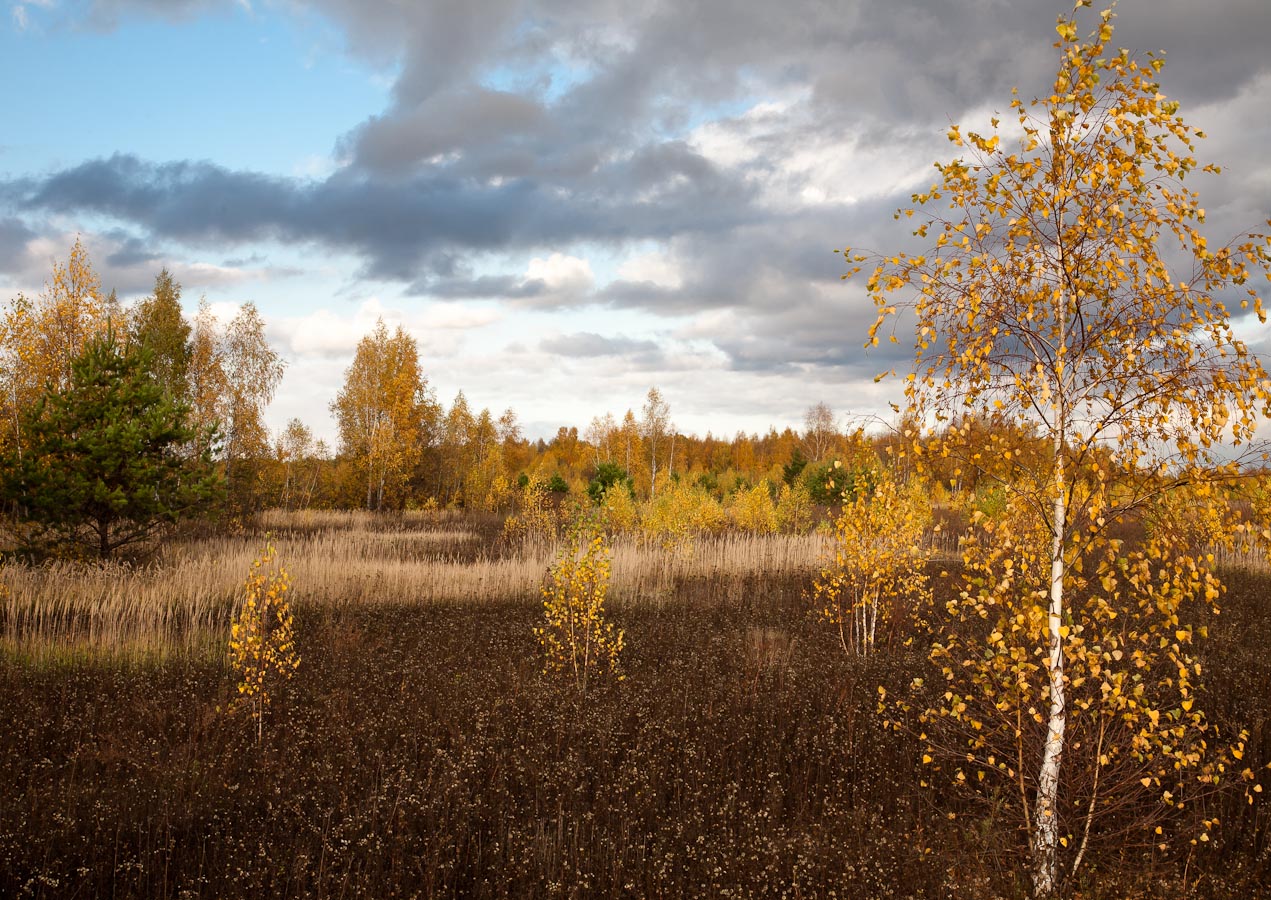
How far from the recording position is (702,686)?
791 centimetres

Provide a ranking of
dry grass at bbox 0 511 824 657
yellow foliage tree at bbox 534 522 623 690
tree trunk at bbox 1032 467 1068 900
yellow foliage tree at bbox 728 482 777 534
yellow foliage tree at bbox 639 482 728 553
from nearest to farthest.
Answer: tree trunk at bbox 1032 467 1068 900 < yellow foliage tree at bbox 534 522 623 690 < dry grass at bbox 0 511 824 657 < yellow foliage tree at bbox 639 482 728 553 < yellow foliage tree at bbox 728 482 777 534

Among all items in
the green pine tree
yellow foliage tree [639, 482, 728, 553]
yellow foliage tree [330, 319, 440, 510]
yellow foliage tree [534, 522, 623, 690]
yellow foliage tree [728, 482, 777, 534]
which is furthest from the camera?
yellow foliage tree [330, 319, 440, 510]

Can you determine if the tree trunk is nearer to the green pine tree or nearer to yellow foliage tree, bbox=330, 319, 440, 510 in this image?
the green pine tree

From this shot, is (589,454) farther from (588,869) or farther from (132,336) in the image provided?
(588,869)

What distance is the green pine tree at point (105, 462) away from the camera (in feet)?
40.2

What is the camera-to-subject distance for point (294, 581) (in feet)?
41.1

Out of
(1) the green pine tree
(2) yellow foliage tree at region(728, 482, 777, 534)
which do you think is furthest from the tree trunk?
(2) yellow foliage tree at region(728, 482, 777, 534)

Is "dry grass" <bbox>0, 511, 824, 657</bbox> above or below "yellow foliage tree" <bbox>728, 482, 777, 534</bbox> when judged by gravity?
below

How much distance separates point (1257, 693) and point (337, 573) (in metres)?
13.5

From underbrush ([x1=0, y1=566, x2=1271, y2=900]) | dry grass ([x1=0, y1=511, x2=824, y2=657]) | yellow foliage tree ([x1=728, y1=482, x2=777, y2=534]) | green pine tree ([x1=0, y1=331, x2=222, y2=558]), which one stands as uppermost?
green pine tree ([x1=0, y1=331, x2=222, y2=558])

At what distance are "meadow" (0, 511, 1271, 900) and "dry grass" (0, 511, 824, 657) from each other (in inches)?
5.2

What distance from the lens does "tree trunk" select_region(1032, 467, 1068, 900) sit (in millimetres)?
4215

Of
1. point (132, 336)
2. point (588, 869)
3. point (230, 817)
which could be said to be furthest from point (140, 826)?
point (132, 336)

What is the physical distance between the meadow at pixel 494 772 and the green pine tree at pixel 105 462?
2007mm
